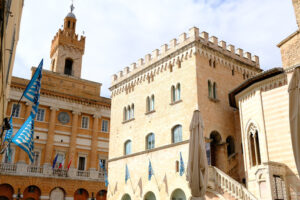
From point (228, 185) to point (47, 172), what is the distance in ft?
67.9

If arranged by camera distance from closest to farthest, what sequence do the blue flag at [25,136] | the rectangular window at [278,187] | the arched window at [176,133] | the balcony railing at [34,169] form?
1. the blue flag at [25,136]
2. the rectangular window at [278,187]
3. the arched window at [176,133]
4. the balcony railing at [34,169]

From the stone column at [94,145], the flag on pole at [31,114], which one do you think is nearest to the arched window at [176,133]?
the flag on pole at [31,114]

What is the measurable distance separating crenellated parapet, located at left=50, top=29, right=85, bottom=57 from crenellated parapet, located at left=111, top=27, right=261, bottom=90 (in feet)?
61.8

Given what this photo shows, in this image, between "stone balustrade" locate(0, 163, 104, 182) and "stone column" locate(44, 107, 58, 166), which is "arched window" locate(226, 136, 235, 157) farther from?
"stone column" locate(44, 107, 58, 166)

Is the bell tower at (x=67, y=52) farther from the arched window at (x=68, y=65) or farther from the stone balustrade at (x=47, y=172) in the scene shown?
the stone balustrade at (x=47, y=172)

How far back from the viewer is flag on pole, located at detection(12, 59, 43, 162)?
37.3 ft

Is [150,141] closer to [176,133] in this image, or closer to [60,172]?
[176,133]

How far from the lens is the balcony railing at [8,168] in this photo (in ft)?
93.4

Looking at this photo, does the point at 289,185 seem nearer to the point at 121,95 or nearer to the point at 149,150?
the point at 149,150

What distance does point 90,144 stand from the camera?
1373 inches

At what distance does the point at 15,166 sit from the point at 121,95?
41.0ft

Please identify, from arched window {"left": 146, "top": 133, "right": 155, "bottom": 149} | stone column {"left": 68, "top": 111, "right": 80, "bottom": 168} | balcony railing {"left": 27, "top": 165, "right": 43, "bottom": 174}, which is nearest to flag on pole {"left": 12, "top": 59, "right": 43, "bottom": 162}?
arched window {"left": 146, "top": 133, "right": 155, "bottom": 149}

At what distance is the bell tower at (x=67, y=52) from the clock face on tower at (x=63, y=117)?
309 inches

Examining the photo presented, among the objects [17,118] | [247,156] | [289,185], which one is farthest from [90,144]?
[289,185]
